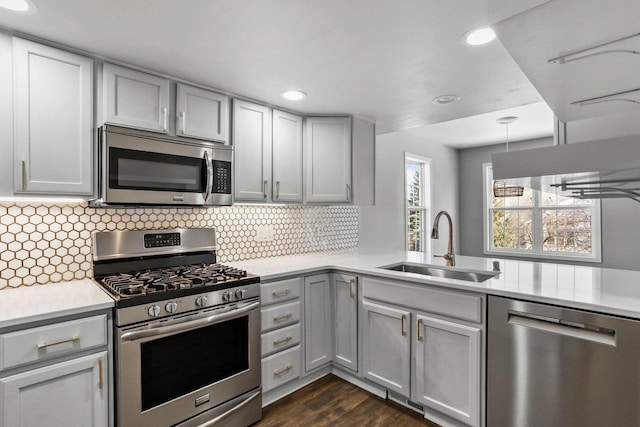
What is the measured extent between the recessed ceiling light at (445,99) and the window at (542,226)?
2895 millimetres

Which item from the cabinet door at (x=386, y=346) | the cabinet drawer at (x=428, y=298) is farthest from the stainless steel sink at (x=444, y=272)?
the cabinet door at (x=386, y=346)

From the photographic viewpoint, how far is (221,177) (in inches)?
91.0

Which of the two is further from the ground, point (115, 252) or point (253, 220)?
point (253, 220)

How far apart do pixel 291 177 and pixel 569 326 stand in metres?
2.08

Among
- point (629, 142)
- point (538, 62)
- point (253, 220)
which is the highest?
point (538, 62)

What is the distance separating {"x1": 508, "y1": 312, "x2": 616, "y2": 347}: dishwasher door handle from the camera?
1446 mm

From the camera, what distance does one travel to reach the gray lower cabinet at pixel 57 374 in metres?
1.32

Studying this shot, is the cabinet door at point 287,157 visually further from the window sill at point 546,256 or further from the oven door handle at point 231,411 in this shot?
the window sill at point 546,256

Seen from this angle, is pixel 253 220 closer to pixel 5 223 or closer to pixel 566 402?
pixel 5 223

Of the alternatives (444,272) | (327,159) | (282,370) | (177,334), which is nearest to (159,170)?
(177,334)

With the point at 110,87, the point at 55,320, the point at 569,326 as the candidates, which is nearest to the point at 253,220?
the point at 110,87

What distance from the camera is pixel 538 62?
0.82 m

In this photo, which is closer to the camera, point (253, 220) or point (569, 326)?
point (569, 326)

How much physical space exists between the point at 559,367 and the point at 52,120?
279 centimetres
